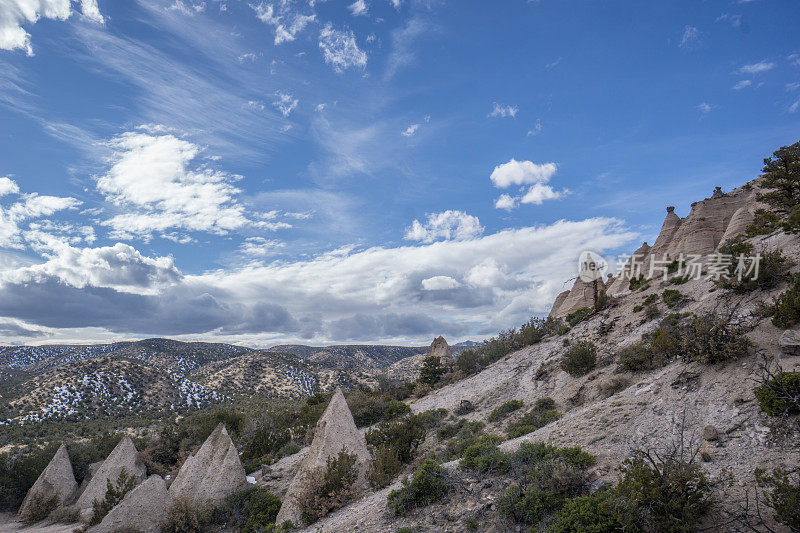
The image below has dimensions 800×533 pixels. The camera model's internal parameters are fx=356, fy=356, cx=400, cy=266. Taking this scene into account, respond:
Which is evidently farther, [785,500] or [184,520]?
[184,520]

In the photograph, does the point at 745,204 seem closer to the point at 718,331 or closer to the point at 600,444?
the point at 718,331

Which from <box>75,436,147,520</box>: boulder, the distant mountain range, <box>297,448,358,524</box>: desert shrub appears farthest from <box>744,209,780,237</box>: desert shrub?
the distant mountain range

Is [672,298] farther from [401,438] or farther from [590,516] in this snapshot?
[590,516]

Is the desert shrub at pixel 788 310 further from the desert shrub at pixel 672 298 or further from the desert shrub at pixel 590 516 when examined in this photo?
the desert shrub at pixel 672 298

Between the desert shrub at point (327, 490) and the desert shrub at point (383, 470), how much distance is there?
1.99 feet

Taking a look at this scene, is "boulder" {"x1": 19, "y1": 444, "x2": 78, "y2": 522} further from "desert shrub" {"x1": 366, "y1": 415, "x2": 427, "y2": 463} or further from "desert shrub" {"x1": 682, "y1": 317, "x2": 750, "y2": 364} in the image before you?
"desert shrub" {"x1": 682, "y1": 317, "x2": 750, "y2": 364}

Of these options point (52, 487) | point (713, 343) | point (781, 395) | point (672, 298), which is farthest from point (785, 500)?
point (52, 487)

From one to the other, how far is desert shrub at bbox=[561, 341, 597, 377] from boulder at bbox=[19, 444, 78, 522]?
86.3 ft

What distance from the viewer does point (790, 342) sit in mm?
8414

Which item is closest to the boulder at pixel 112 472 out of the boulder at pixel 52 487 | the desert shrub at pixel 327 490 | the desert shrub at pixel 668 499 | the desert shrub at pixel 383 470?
the boulder at pixel 52 487

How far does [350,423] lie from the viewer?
A: 519 inches

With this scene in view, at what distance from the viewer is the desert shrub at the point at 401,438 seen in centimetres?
1446

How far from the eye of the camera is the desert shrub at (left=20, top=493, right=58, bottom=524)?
17078mm

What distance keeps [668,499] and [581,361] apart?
13594 mm
